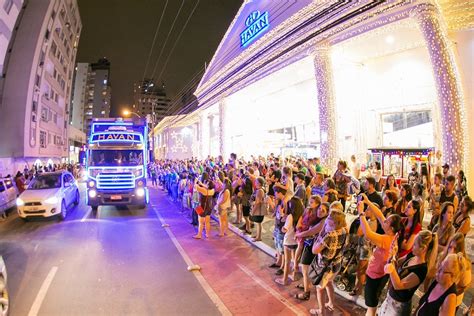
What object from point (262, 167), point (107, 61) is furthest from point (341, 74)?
point (107, 61)

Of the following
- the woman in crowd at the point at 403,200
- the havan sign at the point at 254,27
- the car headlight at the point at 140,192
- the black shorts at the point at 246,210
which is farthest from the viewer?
the havan sign at the point at 254,27

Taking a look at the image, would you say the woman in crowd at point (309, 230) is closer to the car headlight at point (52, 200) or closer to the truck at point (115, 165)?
the truck at point (115, 165)

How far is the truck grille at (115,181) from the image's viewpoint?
41.2ft

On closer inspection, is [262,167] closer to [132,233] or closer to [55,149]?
[132,233]

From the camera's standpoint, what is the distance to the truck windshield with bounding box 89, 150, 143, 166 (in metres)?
12.9

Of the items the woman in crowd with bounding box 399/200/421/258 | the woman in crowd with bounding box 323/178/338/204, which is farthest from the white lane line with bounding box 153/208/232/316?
the woman in crowd with bounding box 399/200/421/258

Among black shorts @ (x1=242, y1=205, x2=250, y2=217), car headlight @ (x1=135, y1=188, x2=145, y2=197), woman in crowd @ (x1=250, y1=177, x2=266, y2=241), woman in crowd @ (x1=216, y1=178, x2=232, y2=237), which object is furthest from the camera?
car headlight @ (x1=135, y1=188, x2=145, y2=197)

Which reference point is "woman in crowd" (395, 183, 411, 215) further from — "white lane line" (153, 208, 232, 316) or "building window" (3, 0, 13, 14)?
"building window" (3, 0, 13, 14)

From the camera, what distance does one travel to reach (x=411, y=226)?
14.9 feet

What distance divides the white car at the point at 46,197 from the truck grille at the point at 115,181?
1384mm

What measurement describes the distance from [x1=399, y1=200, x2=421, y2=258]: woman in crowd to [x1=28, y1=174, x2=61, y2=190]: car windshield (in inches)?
477

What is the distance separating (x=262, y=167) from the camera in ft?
48.4

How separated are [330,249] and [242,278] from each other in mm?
2288

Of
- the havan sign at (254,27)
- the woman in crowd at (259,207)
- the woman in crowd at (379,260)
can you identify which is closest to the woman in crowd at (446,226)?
the woman in crowd at (379,260)
